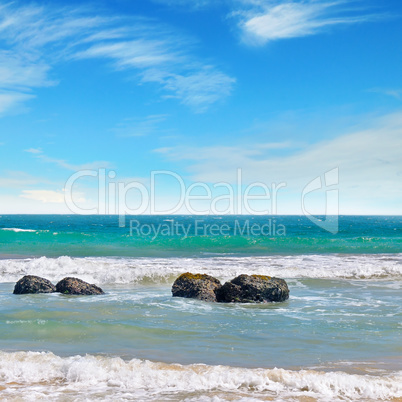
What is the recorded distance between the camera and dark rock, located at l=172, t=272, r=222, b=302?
1302cm

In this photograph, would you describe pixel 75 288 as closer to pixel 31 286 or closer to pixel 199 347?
pixel 31 286

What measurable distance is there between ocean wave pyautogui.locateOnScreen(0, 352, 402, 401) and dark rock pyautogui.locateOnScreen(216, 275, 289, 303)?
6.33 m

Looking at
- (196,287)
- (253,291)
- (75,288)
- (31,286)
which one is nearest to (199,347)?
(253,291)

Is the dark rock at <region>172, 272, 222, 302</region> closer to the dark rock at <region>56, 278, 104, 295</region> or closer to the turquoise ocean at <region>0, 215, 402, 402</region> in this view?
the turquoise ocean at <region>0, 215, 402, 402</region>

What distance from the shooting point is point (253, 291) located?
1271 cm

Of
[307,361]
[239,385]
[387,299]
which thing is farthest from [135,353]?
[387,299]

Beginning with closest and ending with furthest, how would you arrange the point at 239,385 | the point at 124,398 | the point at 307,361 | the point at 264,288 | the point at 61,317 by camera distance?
the point at 124,398 → the point at 239,385 → the point at 307,361 → the point at 61,317 → the point at 264,288

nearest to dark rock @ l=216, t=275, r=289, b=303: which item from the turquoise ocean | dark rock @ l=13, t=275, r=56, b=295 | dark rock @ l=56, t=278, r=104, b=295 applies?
the turquoise ocean

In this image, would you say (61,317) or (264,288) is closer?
(61,317)

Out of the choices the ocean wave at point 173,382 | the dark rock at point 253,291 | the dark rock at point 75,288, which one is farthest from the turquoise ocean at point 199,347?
the dark rock at point 75,288

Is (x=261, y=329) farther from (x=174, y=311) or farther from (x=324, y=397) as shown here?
(x=324, y=397)

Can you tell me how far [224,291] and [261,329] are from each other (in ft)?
12.2

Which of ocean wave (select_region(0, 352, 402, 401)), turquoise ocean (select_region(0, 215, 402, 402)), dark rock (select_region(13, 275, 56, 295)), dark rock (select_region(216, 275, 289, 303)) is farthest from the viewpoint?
dark rock (select_region(13, 275, 56, 295))

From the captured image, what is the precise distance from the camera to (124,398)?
18.1 ft
